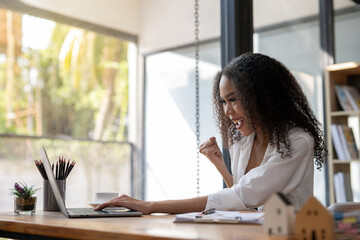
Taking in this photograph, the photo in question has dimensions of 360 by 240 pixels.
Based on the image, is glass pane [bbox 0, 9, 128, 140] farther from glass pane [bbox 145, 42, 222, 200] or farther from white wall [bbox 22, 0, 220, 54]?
glass pane [bbox 145, 42, 222, 200]

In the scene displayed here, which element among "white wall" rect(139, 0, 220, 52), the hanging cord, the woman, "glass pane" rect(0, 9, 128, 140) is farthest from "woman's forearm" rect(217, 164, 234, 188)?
"glass pane" rect(0, 9, 128, 140)

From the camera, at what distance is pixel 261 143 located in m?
2.00

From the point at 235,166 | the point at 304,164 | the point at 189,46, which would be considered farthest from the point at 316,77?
the point at 304,164

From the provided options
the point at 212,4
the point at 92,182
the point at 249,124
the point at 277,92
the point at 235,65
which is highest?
the point at 212,4

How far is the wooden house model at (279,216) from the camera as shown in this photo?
949mm

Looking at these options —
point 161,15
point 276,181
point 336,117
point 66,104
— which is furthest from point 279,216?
point 66,104

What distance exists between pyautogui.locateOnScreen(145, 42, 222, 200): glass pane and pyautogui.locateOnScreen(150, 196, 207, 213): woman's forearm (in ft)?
3.10

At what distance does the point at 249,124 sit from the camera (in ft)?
6.15

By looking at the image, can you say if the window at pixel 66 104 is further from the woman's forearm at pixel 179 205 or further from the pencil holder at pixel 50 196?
the woman's forearm at pixel 179 205

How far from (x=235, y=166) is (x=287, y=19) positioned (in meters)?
1.56

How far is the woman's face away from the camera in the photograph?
1.87 metres

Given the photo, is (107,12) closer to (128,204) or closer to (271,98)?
(271,98)

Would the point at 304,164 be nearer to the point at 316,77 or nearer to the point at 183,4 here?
the point at 183,4

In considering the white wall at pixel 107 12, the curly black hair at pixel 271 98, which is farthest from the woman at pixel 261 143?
the white wall at pixel 107 12
